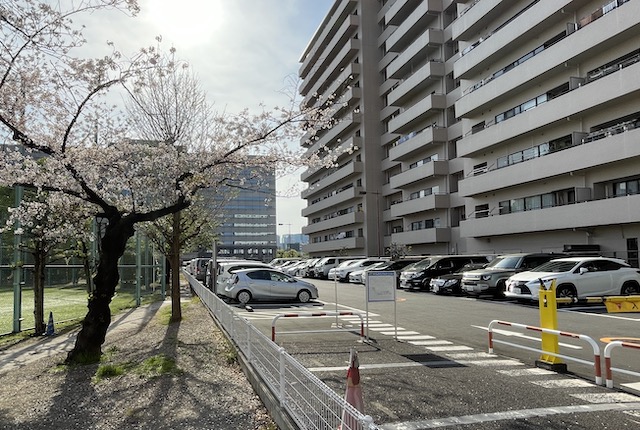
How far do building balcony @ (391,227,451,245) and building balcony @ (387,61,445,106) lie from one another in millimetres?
13309

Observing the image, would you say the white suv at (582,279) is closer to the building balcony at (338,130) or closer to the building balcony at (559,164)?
the building balcony at (559,164)

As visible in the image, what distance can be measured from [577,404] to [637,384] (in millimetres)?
1665

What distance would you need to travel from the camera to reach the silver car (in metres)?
19.8

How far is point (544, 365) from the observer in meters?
7.79

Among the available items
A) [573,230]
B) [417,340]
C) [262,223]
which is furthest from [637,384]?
[262,223]

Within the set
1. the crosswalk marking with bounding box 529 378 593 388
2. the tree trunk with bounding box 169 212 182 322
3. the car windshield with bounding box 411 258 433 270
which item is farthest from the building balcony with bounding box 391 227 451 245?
the crosswalk marking with bounding box 529 378 593 388

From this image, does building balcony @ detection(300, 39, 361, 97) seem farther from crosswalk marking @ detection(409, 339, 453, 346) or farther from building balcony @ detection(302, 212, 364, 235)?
crosswalk marking @ detection(409, 339, 453, 346)

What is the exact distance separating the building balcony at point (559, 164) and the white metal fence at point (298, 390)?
22.9 m

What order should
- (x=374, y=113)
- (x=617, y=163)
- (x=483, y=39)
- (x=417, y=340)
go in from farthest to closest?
(x=374, y=113), (x=483, y=39), (x=617, y=163), (x=417, y=340)

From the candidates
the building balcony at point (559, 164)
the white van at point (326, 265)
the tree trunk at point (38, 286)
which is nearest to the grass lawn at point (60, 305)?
the tree trunk at point (38, 286)

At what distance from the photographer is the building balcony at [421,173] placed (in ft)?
140

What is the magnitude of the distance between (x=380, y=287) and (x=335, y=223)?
55.6 m

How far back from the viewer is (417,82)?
45312 millimetres

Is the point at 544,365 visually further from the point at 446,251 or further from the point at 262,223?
the point at 262,223
